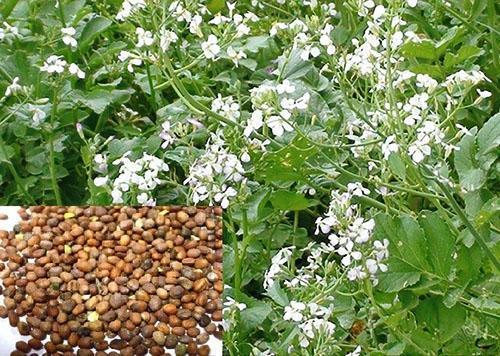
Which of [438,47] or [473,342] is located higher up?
[438,47]

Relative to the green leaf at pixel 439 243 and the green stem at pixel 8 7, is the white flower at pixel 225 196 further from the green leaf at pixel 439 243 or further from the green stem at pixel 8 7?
the green stem at pixel 8 7

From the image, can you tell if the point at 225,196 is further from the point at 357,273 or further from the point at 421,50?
the point at 421,50

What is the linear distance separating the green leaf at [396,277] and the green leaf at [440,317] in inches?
3.0

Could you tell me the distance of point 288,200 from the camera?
1788 mm

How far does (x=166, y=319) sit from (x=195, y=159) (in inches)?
19.2

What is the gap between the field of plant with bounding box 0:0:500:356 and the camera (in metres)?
1.57

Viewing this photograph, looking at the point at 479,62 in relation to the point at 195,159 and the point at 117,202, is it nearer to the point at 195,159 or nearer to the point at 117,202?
the point at 195,159

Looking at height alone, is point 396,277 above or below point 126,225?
below

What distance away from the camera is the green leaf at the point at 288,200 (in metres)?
1.77

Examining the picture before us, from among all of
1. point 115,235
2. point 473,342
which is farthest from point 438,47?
point 115,235

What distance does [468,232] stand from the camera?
1601 mm

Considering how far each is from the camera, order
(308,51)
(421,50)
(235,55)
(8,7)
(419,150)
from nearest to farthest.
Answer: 1. (419,150)
2. (308,51)
3. (421,50)
4. (235,55)
5. (8,7)

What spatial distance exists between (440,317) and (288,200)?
0.33 meters

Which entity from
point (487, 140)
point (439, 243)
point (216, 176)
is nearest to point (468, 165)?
point (487, 140)
